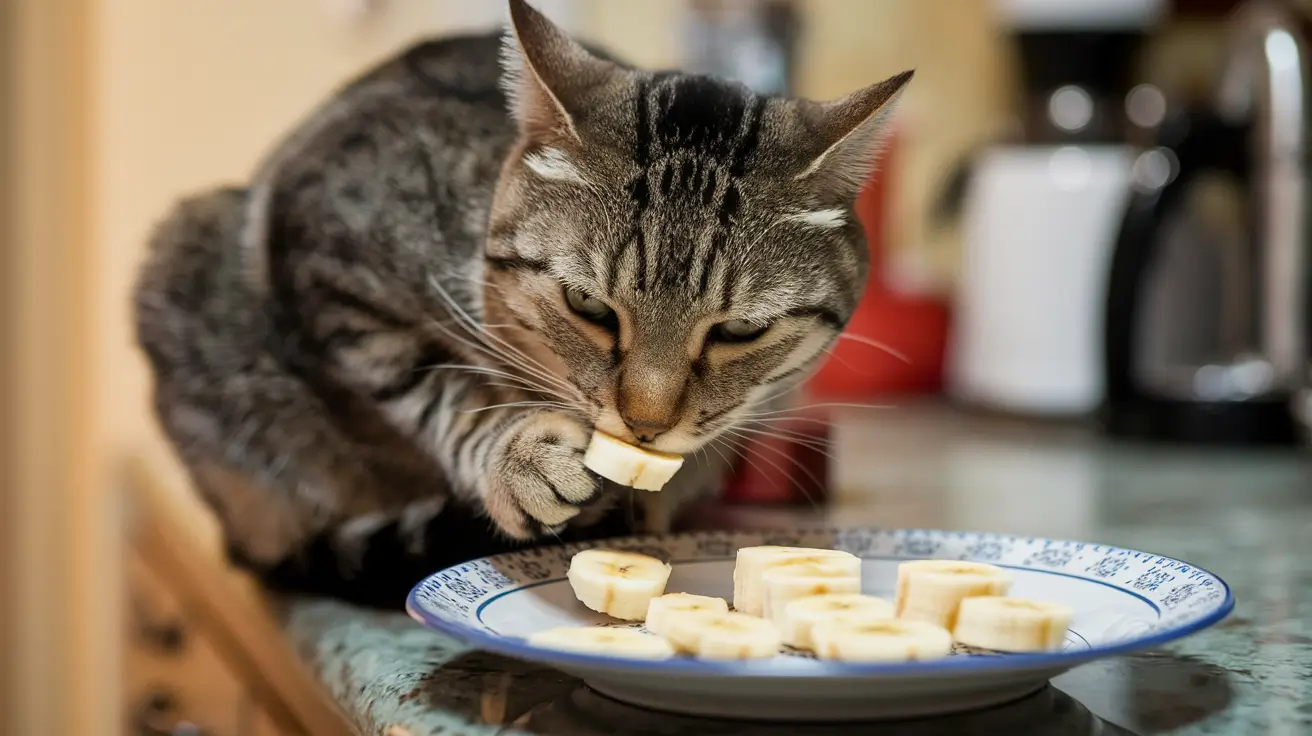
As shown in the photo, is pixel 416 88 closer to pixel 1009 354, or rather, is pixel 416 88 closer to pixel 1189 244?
pixel 1009 354

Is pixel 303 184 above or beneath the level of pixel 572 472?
above

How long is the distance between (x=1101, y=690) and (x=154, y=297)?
0.95 meters

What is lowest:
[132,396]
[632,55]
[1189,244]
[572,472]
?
[132,396]

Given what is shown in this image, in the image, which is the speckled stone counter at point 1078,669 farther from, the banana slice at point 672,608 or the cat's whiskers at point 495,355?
the cat's whiskers at point 495,355

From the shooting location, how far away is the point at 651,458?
0.81 meters

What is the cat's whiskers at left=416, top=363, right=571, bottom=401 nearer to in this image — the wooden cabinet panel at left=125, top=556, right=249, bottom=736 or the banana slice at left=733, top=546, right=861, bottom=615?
the banana slice at left=733, top=546, right=861, bottom=615

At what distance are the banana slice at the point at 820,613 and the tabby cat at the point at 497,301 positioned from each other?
174 millimetres

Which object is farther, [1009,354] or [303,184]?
[1009,354]

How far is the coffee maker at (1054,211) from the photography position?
208 cm

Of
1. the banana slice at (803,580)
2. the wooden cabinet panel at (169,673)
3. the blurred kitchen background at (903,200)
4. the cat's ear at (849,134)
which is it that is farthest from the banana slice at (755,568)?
the blurred kitchen background at (903,200)

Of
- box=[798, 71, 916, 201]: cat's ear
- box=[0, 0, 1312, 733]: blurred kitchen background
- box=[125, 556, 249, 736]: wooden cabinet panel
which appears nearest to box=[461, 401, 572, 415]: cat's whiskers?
box=[798, 71, 916, 201]: cat's ear

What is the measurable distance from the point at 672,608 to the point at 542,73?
371 mm

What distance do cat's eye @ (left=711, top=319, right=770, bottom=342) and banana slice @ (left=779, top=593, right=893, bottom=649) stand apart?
0.22 metres

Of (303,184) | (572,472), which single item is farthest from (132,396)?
(572,472)
